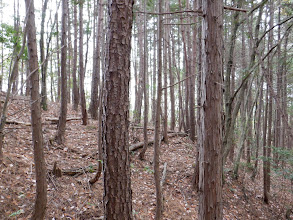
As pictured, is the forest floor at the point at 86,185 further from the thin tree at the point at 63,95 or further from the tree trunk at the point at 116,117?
the tree trunk at the point at 116,117

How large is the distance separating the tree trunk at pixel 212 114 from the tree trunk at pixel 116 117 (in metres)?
1.20

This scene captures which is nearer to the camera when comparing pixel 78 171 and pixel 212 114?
pixel 212 114

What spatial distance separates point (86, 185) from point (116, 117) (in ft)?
10.7

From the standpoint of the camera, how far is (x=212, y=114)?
290 centimetres

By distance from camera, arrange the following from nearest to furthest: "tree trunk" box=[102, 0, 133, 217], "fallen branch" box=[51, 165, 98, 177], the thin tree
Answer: "tree trunk" box=[102, 0, 133, 217], "fallen branch" box=[51, 165, 98, 177], the thin tree

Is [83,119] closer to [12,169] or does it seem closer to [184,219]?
[12,169]

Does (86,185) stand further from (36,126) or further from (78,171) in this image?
(36,126)

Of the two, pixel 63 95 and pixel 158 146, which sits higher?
pixel 63 95

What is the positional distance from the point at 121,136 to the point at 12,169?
3481 millimetres

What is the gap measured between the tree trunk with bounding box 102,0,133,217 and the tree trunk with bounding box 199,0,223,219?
1.20m

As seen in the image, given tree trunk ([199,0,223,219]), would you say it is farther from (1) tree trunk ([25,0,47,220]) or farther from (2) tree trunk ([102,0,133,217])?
(1) tree trunk ([25,0,47,220])

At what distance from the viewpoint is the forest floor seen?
3916 mm

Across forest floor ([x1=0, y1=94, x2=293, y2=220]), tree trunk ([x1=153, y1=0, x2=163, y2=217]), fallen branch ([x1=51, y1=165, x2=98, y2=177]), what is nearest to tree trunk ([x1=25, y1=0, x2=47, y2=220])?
forest floor ([x1=0, y1=94, x2=293, y2=220])

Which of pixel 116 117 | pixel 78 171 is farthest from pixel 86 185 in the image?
pixel 116 117
